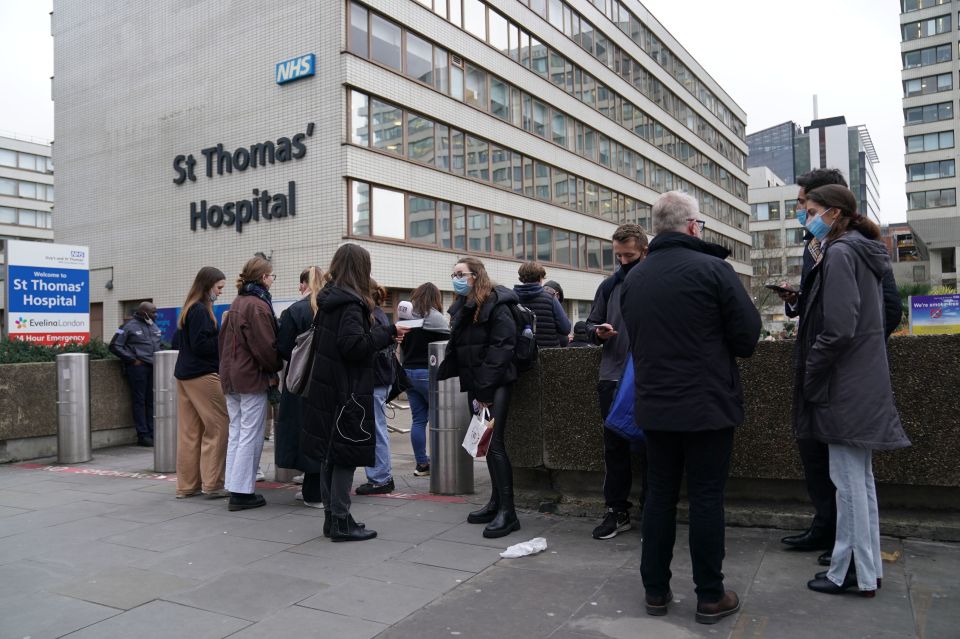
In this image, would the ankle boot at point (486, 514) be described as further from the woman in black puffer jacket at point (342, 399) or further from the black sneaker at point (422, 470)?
the black sneaker at point (422, 470)

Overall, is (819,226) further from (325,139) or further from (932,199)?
(932,199)

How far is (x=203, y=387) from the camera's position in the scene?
261 inches

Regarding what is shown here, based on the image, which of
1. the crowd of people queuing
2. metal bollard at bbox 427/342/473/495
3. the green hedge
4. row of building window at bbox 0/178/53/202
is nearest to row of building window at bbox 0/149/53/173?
row of building window at bbox 0/178/53/202

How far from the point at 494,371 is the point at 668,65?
47922 millimetres

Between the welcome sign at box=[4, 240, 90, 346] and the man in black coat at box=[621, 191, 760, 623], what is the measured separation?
10.7 metres

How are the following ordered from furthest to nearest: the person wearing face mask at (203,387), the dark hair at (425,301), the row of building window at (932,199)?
the row of building window at (932,199), the dark hair at (425,301), the person wearing face mask at (203,387)

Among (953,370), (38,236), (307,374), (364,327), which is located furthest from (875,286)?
(38,236)

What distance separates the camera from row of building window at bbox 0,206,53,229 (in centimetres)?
7494

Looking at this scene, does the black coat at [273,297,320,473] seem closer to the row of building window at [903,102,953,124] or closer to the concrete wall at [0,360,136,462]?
the concrete wall at [0,360,136,462]

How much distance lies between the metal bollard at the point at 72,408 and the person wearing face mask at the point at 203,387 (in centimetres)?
288

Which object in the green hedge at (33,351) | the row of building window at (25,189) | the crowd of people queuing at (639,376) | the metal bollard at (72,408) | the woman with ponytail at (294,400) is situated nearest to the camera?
the crowd of people queuing at (639,376)

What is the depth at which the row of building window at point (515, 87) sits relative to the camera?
23.8 m

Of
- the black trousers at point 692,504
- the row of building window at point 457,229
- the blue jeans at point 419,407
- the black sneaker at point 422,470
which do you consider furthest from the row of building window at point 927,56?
the black trousers at point 692,504

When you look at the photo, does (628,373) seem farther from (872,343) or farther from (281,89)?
(281,89)
